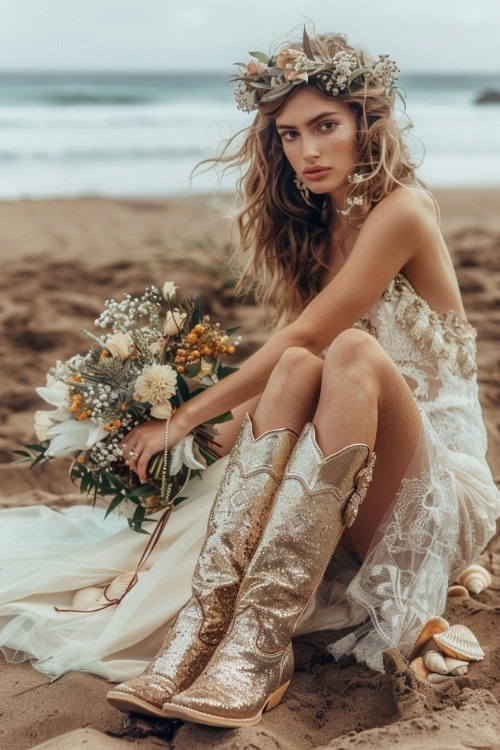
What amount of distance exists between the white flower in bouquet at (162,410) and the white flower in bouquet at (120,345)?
7.2 inches

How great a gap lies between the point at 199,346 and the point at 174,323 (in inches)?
4.0

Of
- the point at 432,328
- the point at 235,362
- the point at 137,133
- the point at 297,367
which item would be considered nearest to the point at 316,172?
the point at 432,328

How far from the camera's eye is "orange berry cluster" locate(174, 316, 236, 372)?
102 inches

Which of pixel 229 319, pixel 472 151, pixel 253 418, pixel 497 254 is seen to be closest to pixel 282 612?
pixel 253 418

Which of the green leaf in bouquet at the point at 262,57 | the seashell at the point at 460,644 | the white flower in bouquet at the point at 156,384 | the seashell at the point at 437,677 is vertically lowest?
the seashell at the point at 437,677

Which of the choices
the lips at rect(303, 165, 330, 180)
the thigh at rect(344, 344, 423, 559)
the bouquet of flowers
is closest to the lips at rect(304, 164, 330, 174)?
the lips at rect(303, 165, 330, 180)

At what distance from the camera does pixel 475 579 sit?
2.93 metres

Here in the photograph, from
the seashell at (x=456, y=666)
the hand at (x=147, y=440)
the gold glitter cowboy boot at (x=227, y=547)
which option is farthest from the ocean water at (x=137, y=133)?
the seashell at (x=456, y=666)

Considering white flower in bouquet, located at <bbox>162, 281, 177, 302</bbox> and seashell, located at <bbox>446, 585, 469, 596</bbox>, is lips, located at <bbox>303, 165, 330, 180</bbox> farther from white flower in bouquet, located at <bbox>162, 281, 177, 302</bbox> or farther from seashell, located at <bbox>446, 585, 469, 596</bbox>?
seashell, located at <bbox>446, 585, 469, 596</bbox>

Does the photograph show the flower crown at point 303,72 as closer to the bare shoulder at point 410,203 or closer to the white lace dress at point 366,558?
the bare shoulder at point 410,203

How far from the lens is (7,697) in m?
2.27

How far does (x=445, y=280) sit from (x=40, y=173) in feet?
35.6

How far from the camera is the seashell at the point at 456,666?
2.28 m

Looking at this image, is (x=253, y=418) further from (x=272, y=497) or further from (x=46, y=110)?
(x=46, y=110)
